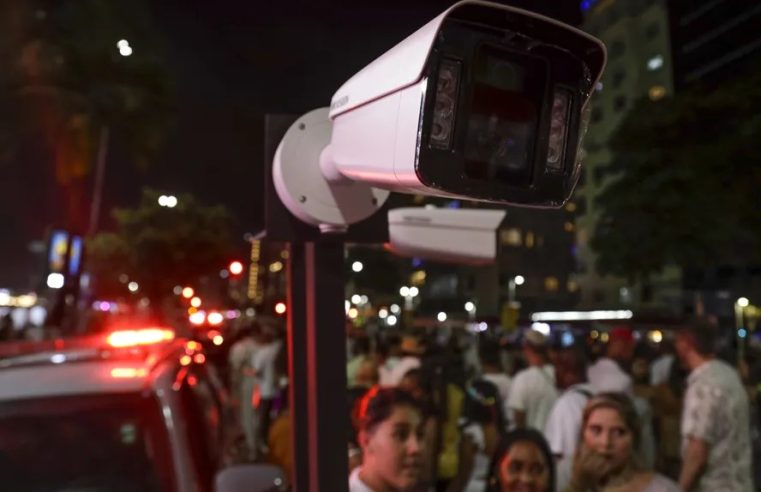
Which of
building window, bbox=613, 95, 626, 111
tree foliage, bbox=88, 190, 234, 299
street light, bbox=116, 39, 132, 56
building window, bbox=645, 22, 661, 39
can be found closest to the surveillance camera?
building window, bbox=613, 95, 626, 111

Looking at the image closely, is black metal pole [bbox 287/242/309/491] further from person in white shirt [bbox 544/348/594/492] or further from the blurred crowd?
person in white shirt [bbox 544/348/594/492]

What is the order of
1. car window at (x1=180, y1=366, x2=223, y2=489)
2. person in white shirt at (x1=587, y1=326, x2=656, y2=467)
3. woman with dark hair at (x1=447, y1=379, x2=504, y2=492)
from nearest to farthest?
1. car window at (x1=180, y1=366, x2=223, y2=489)
2. woman with dark hair at (x1=447, y1=379, x2=504, y2=492)
3. person in white shirt at (x1=587, y1=326, x2=656, y2=467)

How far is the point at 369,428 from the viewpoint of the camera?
314 centimetres

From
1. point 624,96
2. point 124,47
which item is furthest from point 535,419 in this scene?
point 124,47

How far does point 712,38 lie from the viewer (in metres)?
8.84

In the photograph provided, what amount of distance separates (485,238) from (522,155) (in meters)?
1.06

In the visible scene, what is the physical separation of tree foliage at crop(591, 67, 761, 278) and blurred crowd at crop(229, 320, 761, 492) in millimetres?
1503

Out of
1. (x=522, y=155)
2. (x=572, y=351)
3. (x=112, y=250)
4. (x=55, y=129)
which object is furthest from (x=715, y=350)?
(x=112, y=250)

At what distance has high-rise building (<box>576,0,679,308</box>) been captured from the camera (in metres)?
10.5

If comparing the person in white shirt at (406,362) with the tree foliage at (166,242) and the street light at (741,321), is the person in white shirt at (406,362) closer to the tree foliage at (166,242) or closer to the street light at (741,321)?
the street light at (741,321)

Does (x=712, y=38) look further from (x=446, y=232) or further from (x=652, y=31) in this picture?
(x=652, y=31)

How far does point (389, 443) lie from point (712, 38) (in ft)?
25.1

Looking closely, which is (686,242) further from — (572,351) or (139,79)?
(139,79)

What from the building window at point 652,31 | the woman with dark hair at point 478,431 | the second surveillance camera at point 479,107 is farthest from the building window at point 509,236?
the building window at point 652,31
